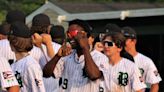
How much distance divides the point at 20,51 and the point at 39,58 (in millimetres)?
1171

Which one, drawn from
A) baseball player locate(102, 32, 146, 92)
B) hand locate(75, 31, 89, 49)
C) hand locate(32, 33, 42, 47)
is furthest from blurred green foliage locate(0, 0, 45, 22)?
hand locate(75, 31, 89, 49)

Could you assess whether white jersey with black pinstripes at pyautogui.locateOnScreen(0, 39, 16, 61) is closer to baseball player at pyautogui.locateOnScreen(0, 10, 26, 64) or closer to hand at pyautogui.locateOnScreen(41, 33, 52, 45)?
baseball player at pyautogui.locateOnScreen(0, 10, 26, 64)

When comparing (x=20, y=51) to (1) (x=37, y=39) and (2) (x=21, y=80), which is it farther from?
(1) (x=37, y=39)

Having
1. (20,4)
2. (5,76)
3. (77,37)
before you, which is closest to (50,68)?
(77,37)

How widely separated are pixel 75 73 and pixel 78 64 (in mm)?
104

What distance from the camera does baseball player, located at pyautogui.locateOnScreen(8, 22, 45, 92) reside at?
21.3ft

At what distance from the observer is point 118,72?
7.03 meters

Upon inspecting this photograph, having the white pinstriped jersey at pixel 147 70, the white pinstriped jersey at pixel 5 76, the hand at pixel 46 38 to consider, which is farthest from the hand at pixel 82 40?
the white pinstriped jersey at pixel 147 70

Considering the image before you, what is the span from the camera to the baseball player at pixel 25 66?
6504 millimetres

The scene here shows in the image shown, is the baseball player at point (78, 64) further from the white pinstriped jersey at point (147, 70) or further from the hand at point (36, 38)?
the white pinstriped jersey at point (147, 70)

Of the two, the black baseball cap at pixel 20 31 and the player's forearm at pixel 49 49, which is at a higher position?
the black baseball cap at pixel 20 31

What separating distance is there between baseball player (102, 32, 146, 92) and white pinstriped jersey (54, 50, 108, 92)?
130 mm

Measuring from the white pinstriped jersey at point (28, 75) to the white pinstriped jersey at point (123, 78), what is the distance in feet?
2.68

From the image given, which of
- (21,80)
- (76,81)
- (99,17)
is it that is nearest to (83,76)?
(76,81)
